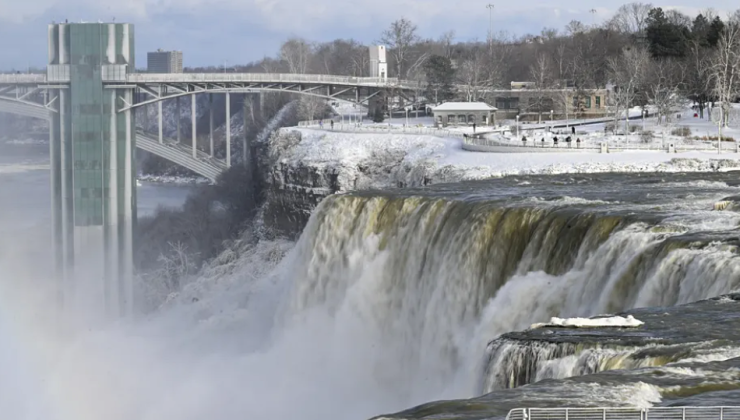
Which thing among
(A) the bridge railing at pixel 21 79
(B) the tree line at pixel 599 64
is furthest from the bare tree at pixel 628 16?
(A) the bridge railing at pixel 21 79

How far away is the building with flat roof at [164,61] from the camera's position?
92.1m

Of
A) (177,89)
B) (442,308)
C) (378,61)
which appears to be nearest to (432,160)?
(177,89)

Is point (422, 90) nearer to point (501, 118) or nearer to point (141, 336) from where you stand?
point (501, 118)

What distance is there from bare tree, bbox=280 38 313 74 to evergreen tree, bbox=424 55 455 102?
17802 millimetres

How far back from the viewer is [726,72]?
6072 cm

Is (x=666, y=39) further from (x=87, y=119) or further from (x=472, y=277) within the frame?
(x=472, y=277)

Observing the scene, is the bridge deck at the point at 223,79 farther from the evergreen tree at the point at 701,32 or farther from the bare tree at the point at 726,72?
the bare tree at the point at 726,72

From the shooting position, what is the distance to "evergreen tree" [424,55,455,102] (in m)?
83.6

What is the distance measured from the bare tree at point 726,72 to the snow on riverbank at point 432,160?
1122 cm

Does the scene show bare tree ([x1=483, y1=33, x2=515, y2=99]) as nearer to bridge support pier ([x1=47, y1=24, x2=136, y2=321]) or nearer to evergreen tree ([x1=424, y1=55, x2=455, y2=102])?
evergreen tree ([x1=424, y1=55, x2=455, y2=102])

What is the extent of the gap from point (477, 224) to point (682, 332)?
10208mm

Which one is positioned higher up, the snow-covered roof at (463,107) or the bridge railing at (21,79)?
the bridge railing at (21,79)

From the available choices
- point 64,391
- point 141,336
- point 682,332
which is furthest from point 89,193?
point 682,332

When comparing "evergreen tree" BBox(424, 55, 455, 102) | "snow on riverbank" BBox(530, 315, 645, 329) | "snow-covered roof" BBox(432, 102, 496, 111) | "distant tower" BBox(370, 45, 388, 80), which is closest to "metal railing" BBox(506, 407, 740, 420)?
"snow on riverbank" BBox(530, 315, 645, 329)
